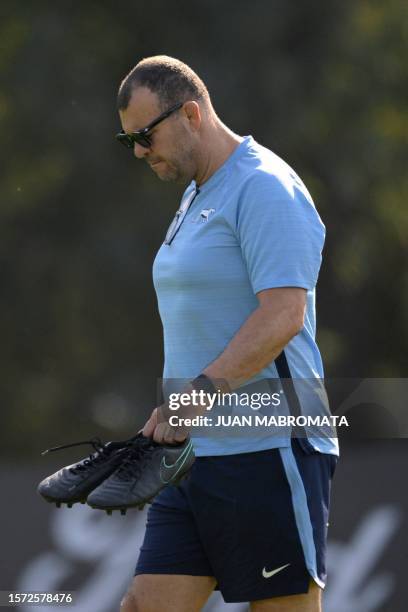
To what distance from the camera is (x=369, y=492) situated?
611cm

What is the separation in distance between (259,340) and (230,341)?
0.31 feet

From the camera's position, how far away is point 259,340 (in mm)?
3271

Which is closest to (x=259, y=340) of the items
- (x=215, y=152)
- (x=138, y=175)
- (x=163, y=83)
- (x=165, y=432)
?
(x=165, y=432)

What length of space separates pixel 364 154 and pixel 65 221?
244cm

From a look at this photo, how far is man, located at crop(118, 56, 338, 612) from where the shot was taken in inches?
130

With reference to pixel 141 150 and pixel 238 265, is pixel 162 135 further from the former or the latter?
pixel 238 265

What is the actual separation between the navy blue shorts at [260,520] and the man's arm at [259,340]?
27cm

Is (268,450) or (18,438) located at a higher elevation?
(268,450)

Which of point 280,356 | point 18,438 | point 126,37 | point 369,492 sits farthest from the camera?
point 126,37

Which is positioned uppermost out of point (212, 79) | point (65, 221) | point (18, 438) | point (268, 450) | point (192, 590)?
point (268, 450)

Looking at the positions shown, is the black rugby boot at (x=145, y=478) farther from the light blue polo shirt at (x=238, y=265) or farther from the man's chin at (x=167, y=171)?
the man's chin at (x=167, y=171)

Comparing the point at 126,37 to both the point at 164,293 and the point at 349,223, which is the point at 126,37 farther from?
the point at 164,293

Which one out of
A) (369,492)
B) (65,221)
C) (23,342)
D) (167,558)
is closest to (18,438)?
(23,342)

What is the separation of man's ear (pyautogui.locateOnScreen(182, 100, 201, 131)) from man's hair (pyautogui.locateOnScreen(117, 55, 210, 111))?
0.07 feet
